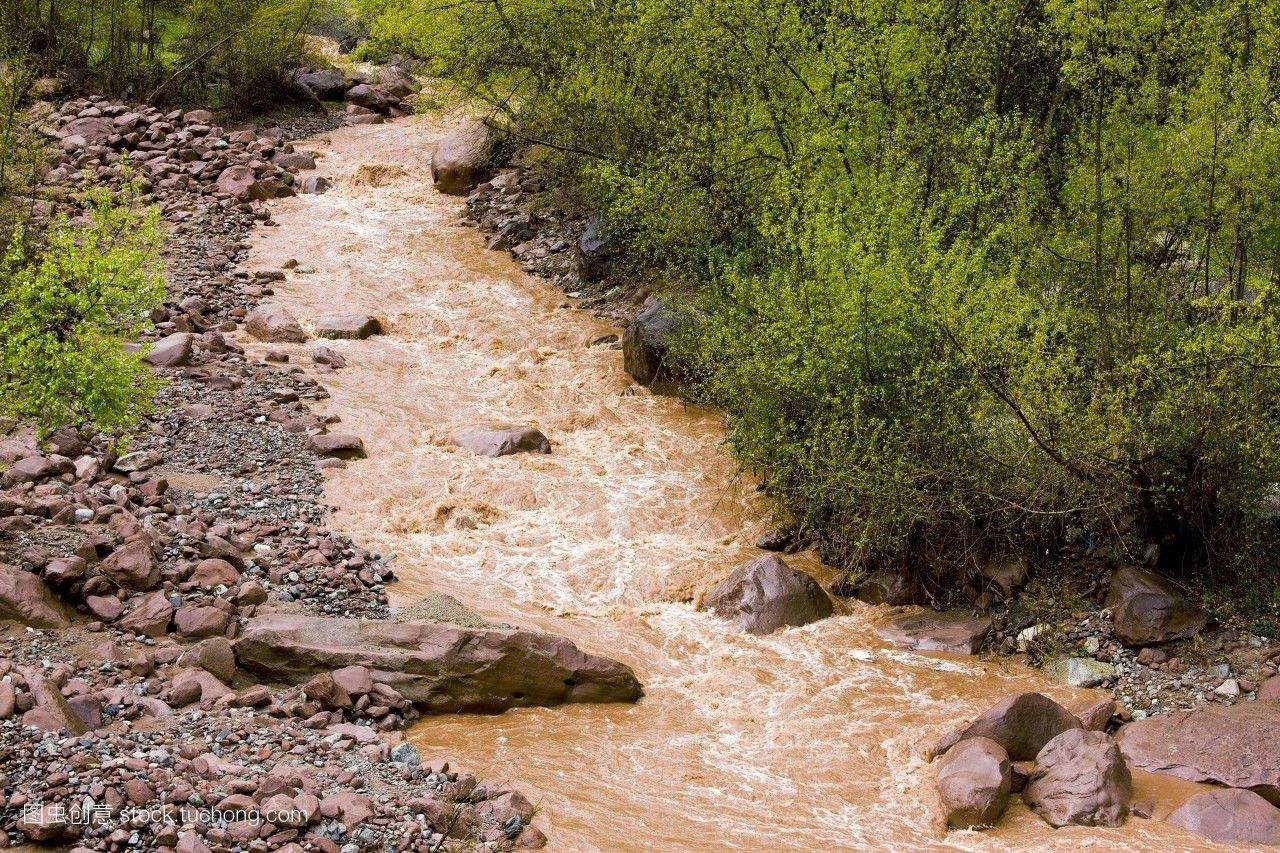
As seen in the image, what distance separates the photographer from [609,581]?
50.9 feet

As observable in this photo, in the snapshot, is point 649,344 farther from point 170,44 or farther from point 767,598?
point 170,44

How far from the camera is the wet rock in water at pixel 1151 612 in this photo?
44.8 ft

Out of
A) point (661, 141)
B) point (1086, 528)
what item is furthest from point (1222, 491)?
point (661, 141)

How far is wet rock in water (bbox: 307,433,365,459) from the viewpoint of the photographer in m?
17.7

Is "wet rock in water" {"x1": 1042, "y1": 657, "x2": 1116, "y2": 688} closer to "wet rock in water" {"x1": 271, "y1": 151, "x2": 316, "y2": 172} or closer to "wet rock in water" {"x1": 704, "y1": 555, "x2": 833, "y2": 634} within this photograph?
"wet rock in water" {"x1": 704, "y1": 555, "x2": 833, "y2": 634}

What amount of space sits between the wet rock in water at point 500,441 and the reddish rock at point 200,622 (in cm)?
698

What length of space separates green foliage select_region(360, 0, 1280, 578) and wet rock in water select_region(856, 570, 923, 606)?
28cm

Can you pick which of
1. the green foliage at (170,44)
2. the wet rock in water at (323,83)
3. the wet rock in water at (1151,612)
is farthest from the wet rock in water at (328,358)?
the wet rock in water at (323,83)

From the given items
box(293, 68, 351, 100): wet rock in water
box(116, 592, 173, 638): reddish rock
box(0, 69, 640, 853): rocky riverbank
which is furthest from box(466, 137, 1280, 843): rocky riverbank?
box(293, 68, 351, 100): wet rock in water

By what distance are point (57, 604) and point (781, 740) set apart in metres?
7.34

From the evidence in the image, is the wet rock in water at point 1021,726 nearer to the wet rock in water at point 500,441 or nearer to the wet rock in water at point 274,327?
the wet rock in water at point 500,441

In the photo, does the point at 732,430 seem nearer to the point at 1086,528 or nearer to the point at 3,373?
the point at 1086,528

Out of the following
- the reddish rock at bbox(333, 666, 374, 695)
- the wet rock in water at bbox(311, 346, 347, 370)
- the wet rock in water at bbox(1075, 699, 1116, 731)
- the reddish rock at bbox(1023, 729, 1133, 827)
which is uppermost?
the reddish rock at bbox(1023, 729, 1133, 827)

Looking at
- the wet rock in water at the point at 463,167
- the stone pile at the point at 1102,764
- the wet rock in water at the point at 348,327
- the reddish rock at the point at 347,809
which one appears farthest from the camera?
the wet rock in water at the point at 463,167
